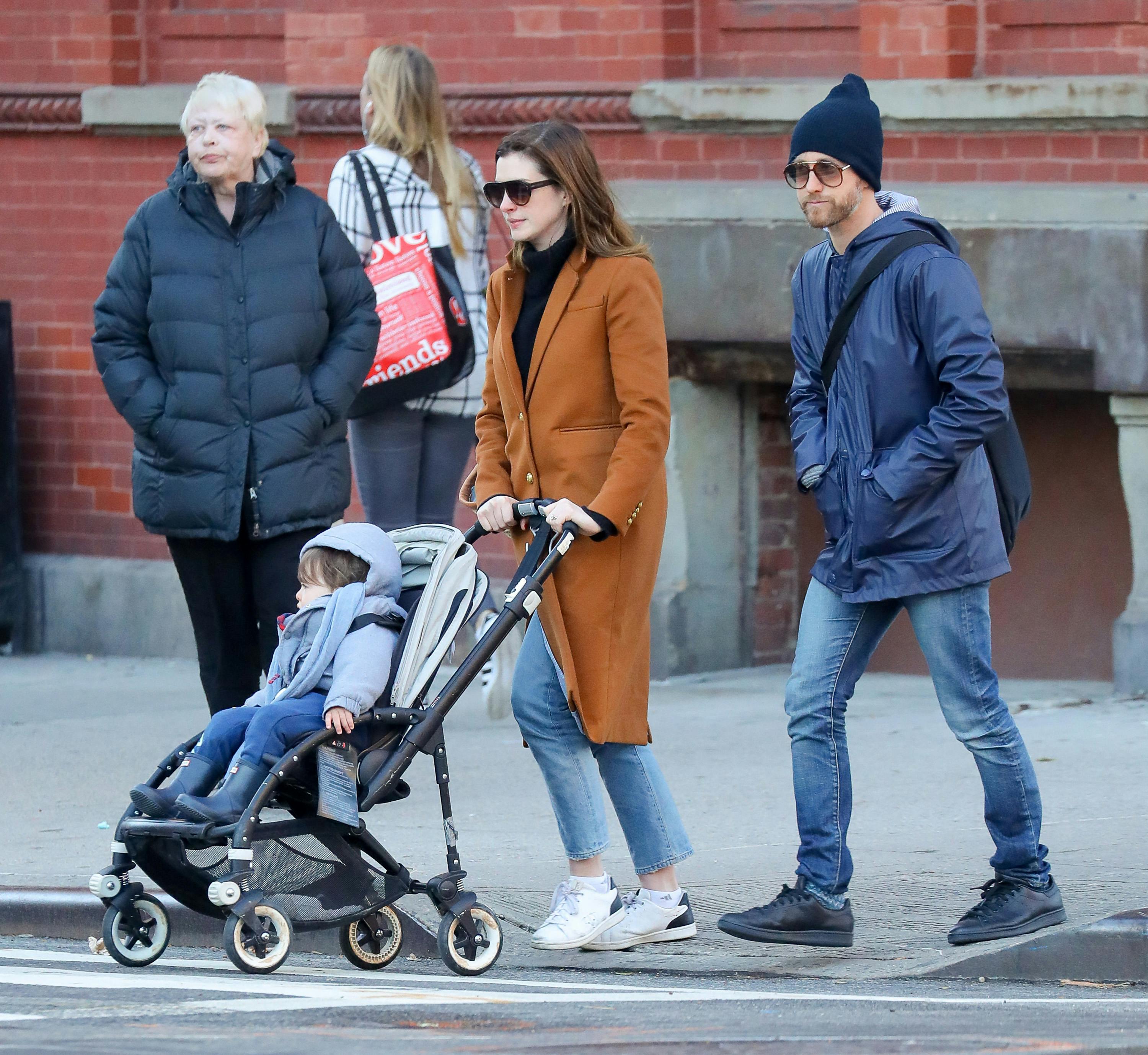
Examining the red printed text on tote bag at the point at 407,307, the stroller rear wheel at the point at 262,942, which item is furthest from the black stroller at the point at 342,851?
the red printed text on tote bag at the point at 407,307

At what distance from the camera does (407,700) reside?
540cm

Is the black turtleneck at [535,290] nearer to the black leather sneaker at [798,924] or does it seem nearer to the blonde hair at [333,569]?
the blonde hair at [333,569]

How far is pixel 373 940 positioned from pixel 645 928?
2.23 ft

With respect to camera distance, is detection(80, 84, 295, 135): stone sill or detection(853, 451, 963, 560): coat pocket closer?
detection(853, 451, 963, 560): coat pocket

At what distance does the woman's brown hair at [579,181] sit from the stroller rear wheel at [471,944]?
63.4 inches

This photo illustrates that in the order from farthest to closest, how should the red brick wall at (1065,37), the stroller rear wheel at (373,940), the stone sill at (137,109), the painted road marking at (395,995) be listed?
the stone sill at (137,109), the red brick wall at (1065,37), the stroller rear wheel at (373,940), the painted road marking at (395,995)

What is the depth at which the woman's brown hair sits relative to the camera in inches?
213

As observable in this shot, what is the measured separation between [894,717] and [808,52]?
2846 mm

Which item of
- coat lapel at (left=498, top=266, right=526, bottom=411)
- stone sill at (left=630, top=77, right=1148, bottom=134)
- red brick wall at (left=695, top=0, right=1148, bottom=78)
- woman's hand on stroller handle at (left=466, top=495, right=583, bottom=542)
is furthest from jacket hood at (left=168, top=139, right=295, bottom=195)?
red brick wall at (left=695, top=0, right=1148, bottom=78)

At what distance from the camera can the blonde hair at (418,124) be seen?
7.91m

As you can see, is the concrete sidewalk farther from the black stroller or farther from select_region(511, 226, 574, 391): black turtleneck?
select_region(511, 226, 574, 391): black turtleneck

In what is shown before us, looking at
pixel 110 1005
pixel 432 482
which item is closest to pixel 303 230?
pixel 432 482

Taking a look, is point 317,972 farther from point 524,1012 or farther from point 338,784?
point 524,1012

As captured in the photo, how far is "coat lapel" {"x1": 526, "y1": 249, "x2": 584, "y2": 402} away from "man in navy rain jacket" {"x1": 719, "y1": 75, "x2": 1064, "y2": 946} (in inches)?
22.2
